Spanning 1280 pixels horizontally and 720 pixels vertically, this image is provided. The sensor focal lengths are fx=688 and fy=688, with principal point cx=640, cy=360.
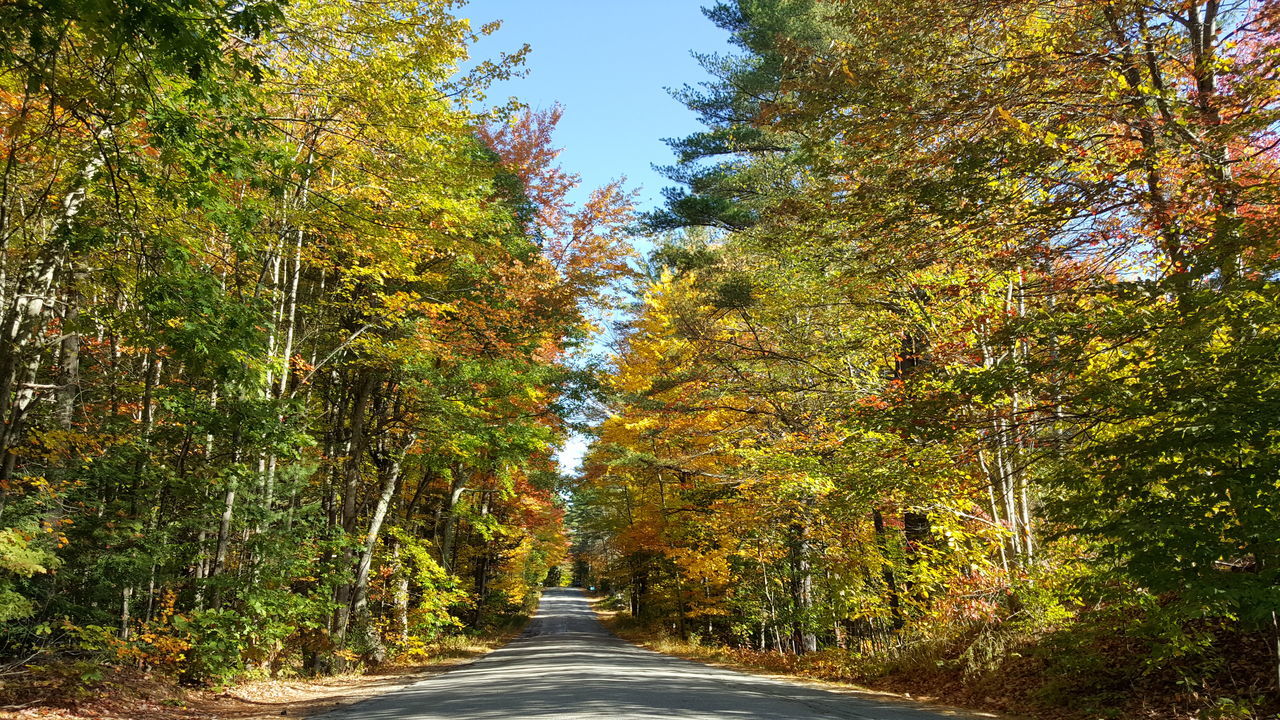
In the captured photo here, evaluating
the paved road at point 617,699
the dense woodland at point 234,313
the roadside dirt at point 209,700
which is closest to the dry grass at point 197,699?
the roadside dirt at point 209,700

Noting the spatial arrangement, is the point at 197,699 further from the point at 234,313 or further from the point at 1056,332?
the point at 1056,332

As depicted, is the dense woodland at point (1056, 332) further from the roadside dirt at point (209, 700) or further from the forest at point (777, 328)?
the roadside dirt at point (209, 700)

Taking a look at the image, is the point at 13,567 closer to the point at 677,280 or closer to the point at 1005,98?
the point at 1005,98

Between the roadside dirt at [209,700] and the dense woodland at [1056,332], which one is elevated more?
the dense woodland at [1056,332]

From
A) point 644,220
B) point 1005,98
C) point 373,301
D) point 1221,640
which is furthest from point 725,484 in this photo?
point 1005,98

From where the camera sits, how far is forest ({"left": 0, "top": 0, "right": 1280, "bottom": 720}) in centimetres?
571

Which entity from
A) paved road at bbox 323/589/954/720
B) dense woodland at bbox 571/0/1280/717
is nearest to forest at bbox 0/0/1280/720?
dense woodland at bbox 571/0/1280/717

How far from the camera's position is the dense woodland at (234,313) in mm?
6262

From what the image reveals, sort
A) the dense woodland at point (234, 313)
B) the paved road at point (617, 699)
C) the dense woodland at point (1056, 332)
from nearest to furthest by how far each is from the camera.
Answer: the dense woodland at point (1056, 332) → the dense woodland at point (234, 313) → the paved road at point (617, 699)

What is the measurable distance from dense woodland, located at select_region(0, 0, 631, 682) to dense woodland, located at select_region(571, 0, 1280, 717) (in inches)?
214

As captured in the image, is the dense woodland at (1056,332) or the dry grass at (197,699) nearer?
the dense woodland at (1056,332)

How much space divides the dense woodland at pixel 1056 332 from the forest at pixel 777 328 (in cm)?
6

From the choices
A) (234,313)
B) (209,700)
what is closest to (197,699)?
(209,700)

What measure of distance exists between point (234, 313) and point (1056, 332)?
8.22 metres
